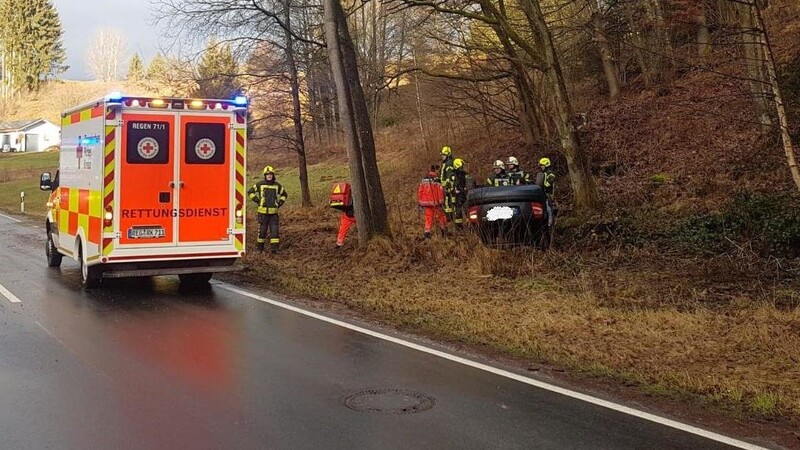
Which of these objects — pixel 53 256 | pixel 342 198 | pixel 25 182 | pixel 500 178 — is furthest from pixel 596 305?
pixel 25 182

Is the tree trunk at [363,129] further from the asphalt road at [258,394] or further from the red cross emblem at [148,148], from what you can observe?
the asphalt road at [258,394]

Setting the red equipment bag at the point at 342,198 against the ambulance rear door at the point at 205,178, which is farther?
the red equipment bag at the point at 342,198

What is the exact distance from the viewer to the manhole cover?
5.36 m

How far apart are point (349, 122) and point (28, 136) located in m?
91.3

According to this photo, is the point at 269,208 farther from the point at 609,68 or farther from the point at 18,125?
the point at 18,125

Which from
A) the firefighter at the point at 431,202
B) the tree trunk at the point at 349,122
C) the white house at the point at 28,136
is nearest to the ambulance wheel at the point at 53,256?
the tree trunk at the point at 349,122

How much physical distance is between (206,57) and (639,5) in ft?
41.6

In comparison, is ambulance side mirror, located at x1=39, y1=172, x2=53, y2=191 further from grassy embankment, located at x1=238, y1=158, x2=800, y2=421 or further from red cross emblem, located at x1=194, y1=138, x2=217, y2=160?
red cross emblem, located at x1=194, y1=138, x2=217, y2=160

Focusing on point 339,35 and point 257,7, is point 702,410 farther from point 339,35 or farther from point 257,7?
point 257,7

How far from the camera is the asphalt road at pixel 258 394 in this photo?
187 inches

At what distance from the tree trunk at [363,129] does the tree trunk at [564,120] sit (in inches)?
145

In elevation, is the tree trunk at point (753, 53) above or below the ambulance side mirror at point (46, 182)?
above

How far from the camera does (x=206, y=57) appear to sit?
71.5 ft

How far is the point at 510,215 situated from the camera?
38.6 feet
